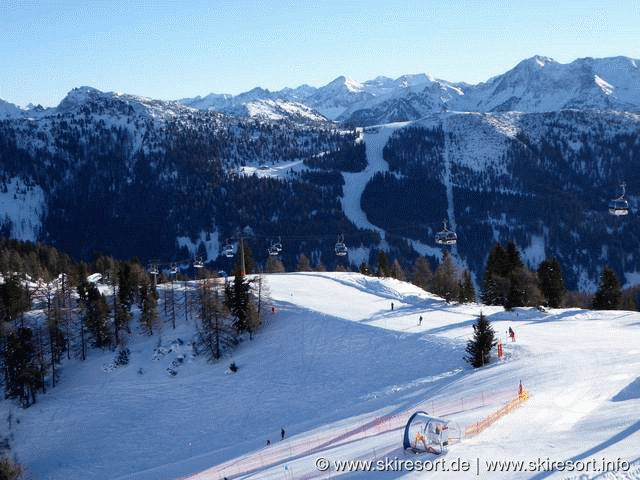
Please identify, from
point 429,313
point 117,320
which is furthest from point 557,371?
point 117,320

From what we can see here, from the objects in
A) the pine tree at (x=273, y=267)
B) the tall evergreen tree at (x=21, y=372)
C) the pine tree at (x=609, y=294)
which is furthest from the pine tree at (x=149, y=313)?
the pine tree at (x=609, y=294)

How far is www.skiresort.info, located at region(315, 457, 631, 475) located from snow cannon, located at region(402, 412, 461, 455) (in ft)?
3.11

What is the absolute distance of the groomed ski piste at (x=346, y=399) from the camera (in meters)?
30.9

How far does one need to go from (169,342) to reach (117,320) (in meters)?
7.81

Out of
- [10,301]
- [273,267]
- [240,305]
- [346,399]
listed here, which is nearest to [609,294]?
[346,399]

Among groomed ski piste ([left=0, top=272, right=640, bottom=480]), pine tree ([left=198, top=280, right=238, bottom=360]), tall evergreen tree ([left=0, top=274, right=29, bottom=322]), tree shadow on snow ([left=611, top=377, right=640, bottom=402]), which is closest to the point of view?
groomed ski piste ([left=0, top=272, right=640, bottom=480])

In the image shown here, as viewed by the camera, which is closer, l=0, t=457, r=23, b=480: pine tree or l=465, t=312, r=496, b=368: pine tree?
l=0, t=457, r=23, b=480: pine tree

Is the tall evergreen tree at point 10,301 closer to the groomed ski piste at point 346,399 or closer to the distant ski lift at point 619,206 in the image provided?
the groomed ski piste at point 346,399

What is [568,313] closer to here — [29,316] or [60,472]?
[60,472]

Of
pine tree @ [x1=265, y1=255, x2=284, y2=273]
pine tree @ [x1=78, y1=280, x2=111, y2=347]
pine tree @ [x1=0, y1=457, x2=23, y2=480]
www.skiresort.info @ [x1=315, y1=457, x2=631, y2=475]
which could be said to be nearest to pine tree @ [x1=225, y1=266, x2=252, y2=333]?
pine tree @ [x1=78, y1=280, x2=111, y2=347]

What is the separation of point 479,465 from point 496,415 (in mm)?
8094

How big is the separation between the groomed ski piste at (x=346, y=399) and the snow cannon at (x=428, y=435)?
0.57 m

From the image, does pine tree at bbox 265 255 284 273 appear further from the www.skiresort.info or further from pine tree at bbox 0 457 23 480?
the www.skiresort.info

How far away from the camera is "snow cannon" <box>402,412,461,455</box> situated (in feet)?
98.0
